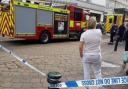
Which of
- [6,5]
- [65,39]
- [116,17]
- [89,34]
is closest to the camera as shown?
[89,34]

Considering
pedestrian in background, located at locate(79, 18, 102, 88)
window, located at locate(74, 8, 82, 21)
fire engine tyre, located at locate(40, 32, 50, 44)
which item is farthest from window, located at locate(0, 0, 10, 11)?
pedestrian in background, located at locate(79, 18, 102, 88)

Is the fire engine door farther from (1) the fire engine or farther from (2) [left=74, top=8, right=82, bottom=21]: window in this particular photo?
(2) [left=74, top=8, right=82, bottom=21]: window

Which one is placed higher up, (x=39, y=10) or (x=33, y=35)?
(x=39, y=10)

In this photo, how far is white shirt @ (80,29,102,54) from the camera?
23.0 ft

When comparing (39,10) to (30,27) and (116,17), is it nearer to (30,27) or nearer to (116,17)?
(30,27)

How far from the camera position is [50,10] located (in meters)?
20.3

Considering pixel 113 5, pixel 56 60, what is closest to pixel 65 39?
pixel 56 60

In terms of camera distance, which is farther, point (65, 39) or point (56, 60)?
point (65, 39)

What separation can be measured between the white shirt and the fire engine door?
545 inches

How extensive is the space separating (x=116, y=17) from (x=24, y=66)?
2801 centimetres

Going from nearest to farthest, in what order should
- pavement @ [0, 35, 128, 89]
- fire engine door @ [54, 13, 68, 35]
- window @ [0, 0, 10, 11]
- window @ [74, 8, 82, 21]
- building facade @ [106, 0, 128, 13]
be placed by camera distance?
pavement @ [0, 35, 128, 89] < window @ [0, 0, 10, 11] < fire engine door @ [54, 13, 68, 35] < window @ [74, 8, 82, 21] < building facade @ [106, 0, 128, 13]

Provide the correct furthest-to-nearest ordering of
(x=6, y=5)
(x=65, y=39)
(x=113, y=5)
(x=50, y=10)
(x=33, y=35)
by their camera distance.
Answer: (x=113, y=5), (x=65, y=39), (x=50, y=10), (x=33, y=35), (x=6, y=5)

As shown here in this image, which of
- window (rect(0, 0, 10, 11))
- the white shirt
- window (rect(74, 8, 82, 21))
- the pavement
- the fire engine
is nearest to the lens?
the white shirt

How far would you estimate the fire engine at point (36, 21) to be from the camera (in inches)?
688
